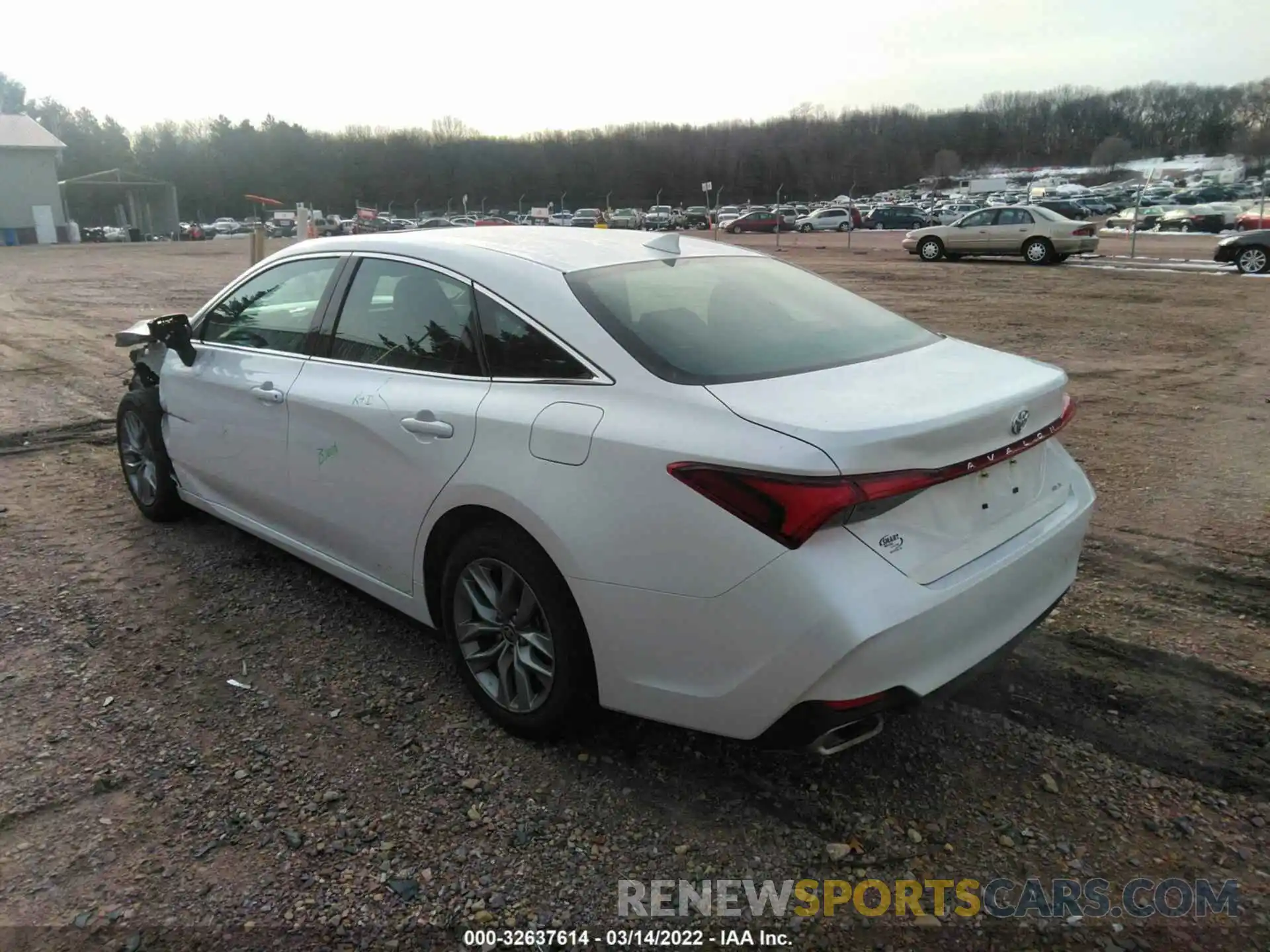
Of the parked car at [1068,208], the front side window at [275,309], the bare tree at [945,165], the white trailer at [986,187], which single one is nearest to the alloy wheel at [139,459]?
the front side window at [275,309]

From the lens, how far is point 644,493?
96.4 inches

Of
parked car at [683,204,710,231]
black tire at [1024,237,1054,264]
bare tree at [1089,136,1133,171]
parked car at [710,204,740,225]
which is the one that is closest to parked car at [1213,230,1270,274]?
black tire at [1024,237,1054,264]

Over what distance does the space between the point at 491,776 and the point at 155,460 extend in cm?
320

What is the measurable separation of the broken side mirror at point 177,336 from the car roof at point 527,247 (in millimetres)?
913

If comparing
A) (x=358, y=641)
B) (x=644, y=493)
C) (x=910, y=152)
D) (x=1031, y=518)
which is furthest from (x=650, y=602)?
(x=910, y=152)

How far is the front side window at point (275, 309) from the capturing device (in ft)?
12.8

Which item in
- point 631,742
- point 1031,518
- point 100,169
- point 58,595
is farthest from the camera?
point 100,169

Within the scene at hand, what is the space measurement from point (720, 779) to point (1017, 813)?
35.0 inches

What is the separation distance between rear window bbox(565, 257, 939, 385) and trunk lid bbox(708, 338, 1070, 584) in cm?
14

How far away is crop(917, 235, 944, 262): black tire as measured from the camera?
85.0 ft

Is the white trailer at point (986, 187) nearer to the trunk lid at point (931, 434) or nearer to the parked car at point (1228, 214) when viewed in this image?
the parked car at point (1228, 214)

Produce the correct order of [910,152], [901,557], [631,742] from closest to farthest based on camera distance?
[901,557] → [631,742] → [910,152]

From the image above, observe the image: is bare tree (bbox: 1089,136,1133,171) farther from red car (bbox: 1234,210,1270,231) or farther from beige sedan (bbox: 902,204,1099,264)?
beige sedan (bbox: 902,204,1099,264)

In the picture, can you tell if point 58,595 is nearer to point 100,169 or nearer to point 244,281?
point 244,281
